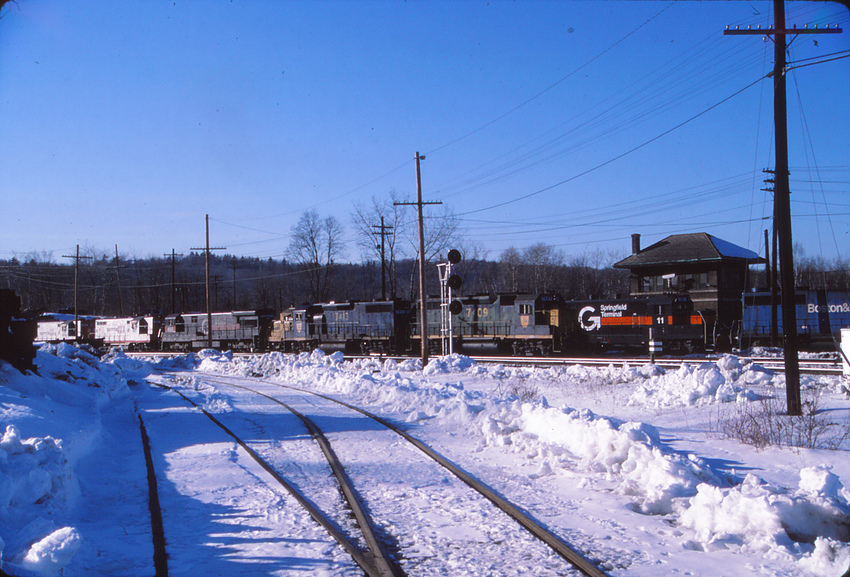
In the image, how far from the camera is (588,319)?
33.4 meters

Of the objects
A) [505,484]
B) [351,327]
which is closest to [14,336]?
[505,484]

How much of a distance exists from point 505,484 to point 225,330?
43.0m

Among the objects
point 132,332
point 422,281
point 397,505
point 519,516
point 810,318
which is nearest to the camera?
point 519,516


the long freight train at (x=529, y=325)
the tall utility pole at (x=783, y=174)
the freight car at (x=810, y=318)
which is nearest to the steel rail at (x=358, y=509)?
the tall utility pole at (x=783, y=174)

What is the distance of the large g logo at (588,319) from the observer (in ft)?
109

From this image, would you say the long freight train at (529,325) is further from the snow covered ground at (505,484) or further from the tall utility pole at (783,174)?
the tall utility pole at (783,174)

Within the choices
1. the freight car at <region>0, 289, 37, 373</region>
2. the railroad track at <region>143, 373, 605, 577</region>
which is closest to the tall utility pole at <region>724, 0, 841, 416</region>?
the railroad track at <region>143, 373, 605, 577</region>

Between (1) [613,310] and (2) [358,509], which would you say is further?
(1) [613,310]

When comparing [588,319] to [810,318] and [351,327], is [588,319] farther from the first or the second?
[351,327]

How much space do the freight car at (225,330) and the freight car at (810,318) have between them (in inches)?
1356

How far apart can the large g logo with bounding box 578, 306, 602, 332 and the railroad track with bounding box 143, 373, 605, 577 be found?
→ 23.8 m

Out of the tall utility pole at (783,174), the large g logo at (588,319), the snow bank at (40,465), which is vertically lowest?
the snow bank at (40,465)

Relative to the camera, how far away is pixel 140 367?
3119 centimetres

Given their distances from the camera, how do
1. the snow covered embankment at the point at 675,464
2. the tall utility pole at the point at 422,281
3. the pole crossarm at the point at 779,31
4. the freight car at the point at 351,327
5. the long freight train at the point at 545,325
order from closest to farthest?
the snow covered embankment at the point at 675,464 → the pole crossarm at the point at 779,31 → the tall utility pole at the point at 422,281 → the long freight train at the point at 545,325 → the freight car at the point at 351,327
